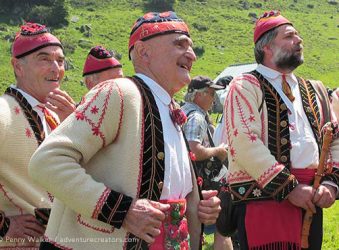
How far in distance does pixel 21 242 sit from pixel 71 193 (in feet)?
3.23

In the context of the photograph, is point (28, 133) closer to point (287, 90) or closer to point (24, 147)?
point (24, 147)

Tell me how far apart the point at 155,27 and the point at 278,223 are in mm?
1713

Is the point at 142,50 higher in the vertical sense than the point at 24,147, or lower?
higher

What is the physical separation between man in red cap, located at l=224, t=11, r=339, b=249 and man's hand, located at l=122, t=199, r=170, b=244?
1.39 metres

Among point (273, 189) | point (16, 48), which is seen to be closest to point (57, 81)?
point (16, 48)

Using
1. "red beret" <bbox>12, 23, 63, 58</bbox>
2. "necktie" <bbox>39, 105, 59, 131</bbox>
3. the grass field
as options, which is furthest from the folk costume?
the grass field

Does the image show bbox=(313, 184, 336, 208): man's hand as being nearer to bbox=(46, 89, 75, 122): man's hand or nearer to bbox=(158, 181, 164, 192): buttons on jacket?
bbox=(158, 181, 164, 192): buttons on jacket

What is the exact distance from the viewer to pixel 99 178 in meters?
2.79

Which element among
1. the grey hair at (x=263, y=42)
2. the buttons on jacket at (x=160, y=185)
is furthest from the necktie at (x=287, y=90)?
the buttons on jacket at (x=160, y=185)

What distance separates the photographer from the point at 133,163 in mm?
2738

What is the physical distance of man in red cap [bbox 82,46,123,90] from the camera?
A: 17.6ft

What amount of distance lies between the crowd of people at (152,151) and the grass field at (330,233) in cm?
262

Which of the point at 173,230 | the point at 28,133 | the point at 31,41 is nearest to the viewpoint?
the point at 173,230

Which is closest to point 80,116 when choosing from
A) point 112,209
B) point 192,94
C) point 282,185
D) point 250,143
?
point 112,209
